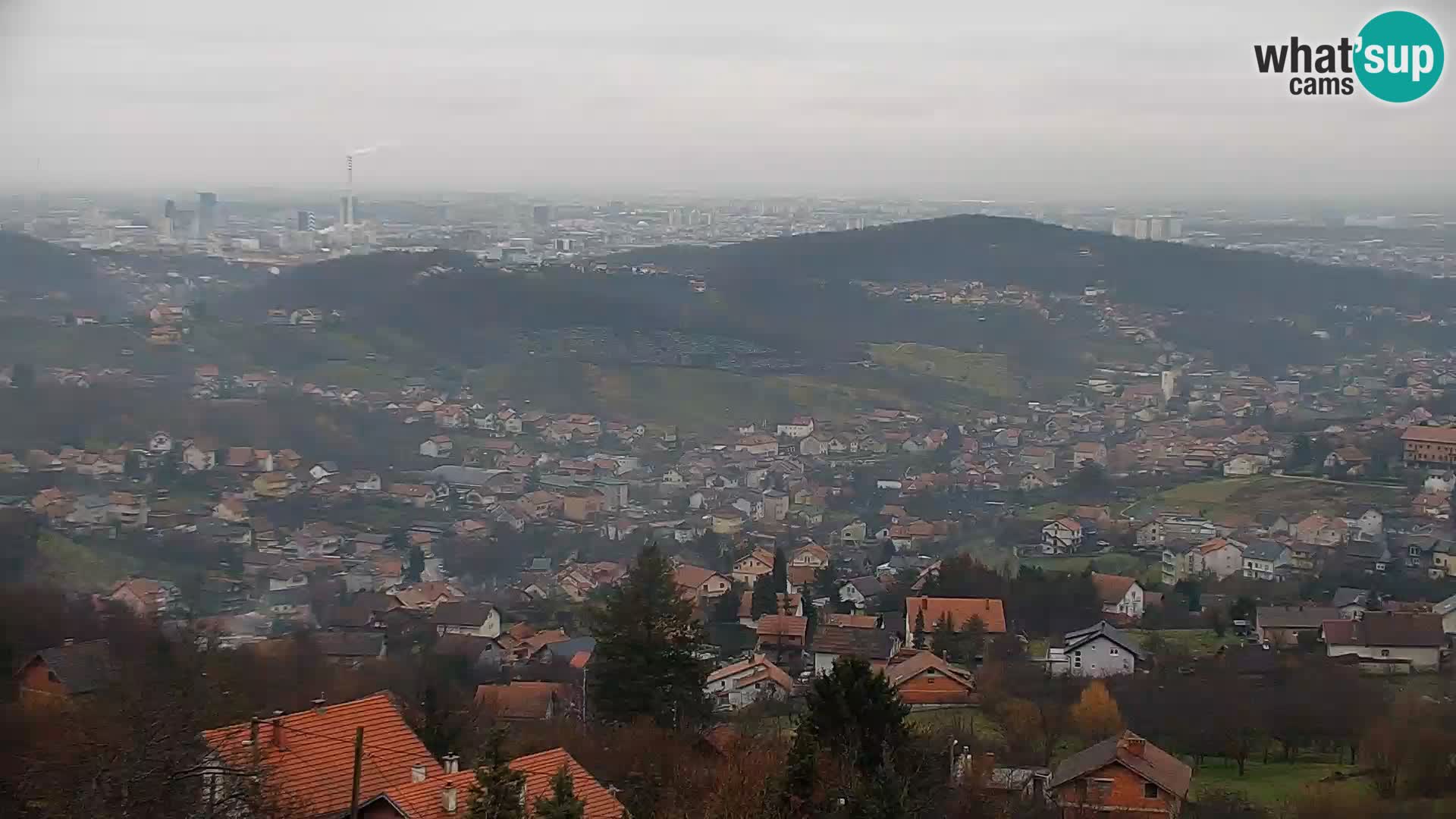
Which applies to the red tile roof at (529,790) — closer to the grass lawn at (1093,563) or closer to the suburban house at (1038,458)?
the grass lawn at (1093,563)

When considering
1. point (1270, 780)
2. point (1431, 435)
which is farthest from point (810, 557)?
point (1270, 780)

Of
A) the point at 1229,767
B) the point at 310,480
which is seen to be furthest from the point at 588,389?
the point at 1229,767

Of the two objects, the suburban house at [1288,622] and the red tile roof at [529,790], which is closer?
the red tile roof at [529,790]

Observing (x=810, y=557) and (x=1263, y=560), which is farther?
(x=810, y=557)

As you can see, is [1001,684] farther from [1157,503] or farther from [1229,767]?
[1157,503]

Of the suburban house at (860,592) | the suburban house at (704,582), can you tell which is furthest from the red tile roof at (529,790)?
the suburban house at (704,582)

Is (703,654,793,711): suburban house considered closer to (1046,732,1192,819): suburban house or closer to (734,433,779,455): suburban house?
(1046,732,1192,819): suburban house

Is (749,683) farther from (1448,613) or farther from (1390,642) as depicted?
(1448,613)
